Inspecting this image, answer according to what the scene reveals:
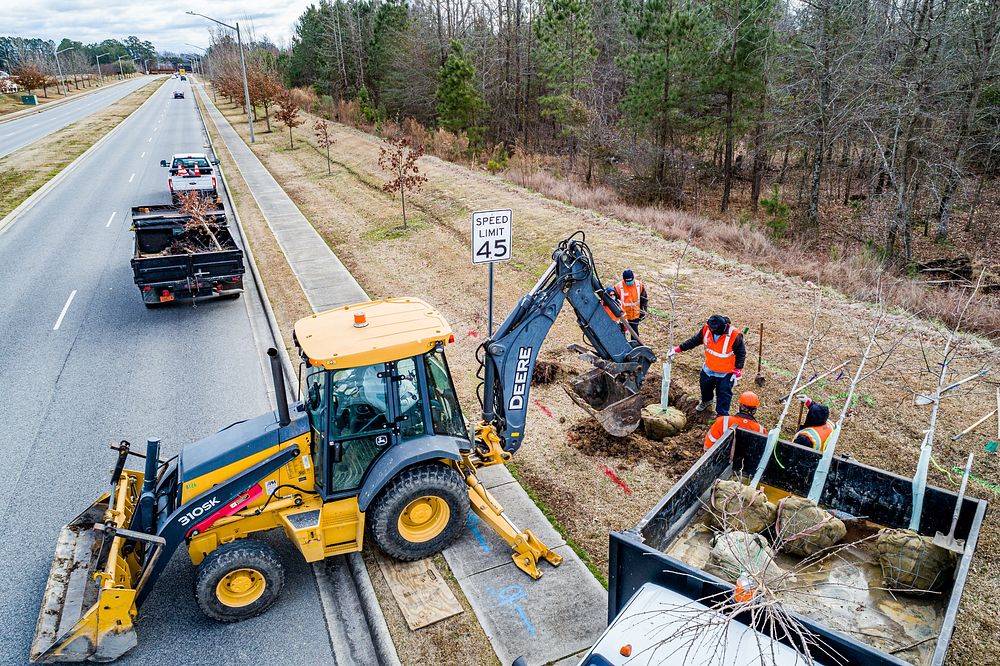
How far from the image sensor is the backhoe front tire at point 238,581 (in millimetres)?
5793

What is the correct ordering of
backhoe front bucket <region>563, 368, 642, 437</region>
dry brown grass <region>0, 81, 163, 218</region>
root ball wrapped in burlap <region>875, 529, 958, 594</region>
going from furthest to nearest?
1. dry brown grass <region>0, 81, 163, 218</region>
2. backhoe front bucket <region>563, 368, 642, 437</region>
3. root ball wrapped in burlap <region>875, 529, 958, 594</region>

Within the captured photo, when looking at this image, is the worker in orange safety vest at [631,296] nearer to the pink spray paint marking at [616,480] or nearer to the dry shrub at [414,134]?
the pink spray paint marking at [616,480]

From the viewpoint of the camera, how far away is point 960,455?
8547mm

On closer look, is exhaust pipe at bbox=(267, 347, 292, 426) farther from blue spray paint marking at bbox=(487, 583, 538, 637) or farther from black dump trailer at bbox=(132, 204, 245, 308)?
black dump trailer at bbox=(132, 204, 245, 308)

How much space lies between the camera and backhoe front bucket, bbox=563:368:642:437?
352 inches

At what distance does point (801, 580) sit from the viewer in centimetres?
560

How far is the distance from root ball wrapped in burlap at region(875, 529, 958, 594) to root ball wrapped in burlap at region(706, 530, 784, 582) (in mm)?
896

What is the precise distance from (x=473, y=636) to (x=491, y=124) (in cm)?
3955

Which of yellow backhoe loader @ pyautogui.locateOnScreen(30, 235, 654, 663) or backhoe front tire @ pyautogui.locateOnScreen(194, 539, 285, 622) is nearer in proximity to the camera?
yellow backhoe loader @ pyautogui.locateOnScreen(30, 235, 654, 663)

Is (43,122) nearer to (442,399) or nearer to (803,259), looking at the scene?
(803,259)

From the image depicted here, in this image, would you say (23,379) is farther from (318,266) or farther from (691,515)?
(691,515)

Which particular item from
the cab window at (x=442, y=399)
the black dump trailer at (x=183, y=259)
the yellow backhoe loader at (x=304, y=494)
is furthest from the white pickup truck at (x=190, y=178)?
the cab window at (x=442, y=399)

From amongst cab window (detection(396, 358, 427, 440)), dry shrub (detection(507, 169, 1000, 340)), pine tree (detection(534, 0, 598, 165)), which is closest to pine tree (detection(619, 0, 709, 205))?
dry shrub (detection(507, 169, 1000, 340))

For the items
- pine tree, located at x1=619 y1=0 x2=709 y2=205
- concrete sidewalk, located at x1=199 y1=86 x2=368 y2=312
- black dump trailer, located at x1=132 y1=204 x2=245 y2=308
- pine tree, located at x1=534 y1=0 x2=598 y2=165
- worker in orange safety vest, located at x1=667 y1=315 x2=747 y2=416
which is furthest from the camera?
pine tree, located at x1=534 y1=0 x2=598 y2=165
